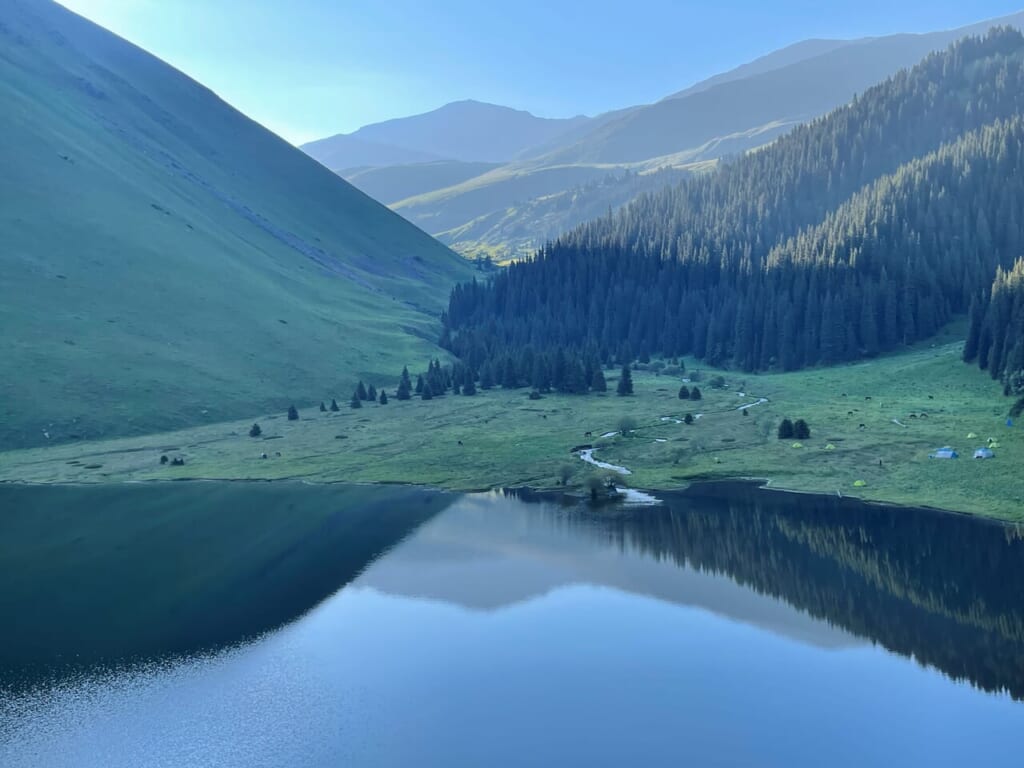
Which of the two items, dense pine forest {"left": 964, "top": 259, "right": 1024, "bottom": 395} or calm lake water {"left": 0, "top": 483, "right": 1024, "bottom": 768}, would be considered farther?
dense pine forest {"left": 964, "top": 259, "right": 1024, "bottom": 395}

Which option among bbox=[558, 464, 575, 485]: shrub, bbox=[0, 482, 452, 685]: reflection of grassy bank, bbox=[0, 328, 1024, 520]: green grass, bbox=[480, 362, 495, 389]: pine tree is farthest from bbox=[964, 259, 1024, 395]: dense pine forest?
bbox=[480, 362, 495, 389]: pine tree

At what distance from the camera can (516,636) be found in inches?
Result: 2325

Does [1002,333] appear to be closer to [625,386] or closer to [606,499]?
Answer: [625,386]

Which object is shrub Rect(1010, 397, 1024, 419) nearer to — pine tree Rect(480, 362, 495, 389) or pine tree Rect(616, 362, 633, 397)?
pine tree Rect(616, 362, 633, 397)

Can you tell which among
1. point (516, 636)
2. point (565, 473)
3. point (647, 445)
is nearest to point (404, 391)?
point (647, 445)

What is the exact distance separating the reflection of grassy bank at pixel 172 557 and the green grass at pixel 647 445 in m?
9.55

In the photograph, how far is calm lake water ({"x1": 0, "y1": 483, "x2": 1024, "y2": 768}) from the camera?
44.7m

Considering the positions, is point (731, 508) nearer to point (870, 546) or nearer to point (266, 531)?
point (870, 546)

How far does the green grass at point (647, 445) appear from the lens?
92750mm

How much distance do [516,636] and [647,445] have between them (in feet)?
190

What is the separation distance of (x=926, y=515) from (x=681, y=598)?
30891 millimetres

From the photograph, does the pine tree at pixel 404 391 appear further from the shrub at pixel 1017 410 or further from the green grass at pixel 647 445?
the shrub at pixel 1017 410

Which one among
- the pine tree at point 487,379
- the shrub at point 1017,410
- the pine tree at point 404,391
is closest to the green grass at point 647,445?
the shrub at point 1017,410

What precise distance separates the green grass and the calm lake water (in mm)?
8569
